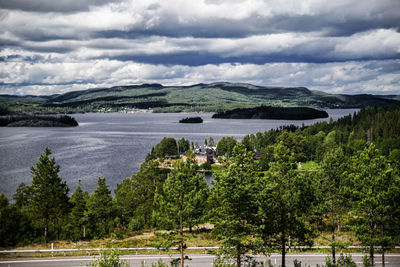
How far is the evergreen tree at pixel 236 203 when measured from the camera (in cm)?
2344

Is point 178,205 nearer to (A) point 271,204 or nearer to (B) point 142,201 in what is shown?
(A) point 271,204

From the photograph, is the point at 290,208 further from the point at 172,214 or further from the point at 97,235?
the point at 97,235

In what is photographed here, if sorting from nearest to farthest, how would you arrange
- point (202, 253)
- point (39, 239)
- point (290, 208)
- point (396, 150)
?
point (290, 208) → point (202, 253) → point (39, 239) → point (396, 150)

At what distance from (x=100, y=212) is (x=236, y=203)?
2722 cm

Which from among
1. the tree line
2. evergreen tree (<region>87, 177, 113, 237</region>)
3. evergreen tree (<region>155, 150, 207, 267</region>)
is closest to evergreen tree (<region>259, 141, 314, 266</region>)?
the tree line

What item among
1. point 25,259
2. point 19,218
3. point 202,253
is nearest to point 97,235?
point 19,218

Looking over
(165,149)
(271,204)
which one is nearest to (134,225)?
(271,204)

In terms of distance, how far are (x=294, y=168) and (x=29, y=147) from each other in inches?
6648

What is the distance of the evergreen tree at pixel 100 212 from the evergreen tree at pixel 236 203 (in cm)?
2468

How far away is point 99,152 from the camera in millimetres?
158125

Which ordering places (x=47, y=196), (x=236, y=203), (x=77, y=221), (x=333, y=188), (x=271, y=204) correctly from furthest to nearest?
1. (x=77, y=221)
2. (x=47, y=196)
3. (x=333, y=188)
4. (x=271, y=204)
5. (x=236, y=203)

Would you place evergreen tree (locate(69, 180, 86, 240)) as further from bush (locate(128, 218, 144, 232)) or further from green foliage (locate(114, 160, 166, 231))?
bush (locate(128, 218, 144, 232))

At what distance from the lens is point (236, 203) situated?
23812 mm

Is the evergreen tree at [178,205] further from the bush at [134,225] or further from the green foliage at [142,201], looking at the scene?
the green foliage at [142,201]
